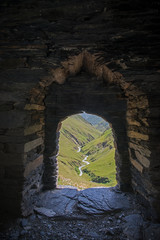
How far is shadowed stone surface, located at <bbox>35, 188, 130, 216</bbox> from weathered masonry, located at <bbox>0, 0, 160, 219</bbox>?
544 millimetres

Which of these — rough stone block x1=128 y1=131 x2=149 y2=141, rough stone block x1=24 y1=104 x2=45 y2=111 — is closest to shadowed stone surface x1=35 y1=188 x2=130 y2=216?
rough stone block x1=128 y1=131 x2=149 y2=141

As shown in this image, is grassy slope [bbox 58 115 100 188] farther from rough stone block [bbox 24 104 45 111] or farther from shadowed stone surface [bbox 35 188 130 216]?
rough stone block [bbox 24 104 45 111]

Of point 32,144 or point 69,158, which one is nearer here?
point 32,144

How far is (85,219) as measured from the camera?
12.2 ft

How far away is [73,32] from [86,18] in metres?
0.34

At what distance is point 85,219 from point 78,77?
4.42 metres

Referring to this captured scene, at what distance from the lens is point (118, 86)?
15.0ft

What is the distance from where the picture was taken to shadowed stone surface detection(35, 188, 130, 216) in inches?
154

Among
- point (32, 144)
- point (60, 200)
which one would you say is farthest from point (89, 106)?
point (60, 200)

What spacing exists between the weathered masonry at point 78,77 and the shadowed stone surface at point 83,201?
54cm

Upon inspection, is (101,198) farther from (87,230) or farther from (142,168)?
(142,168)

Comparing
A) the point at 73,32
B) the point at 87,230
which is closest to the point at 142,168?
the point at 87,230

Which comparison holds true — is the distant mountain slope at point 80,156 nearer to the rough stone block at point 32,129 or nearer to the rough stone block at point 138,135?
the rough stone block at point 32,129

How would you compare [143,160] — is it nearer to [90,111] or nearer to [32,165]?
[90,111]
